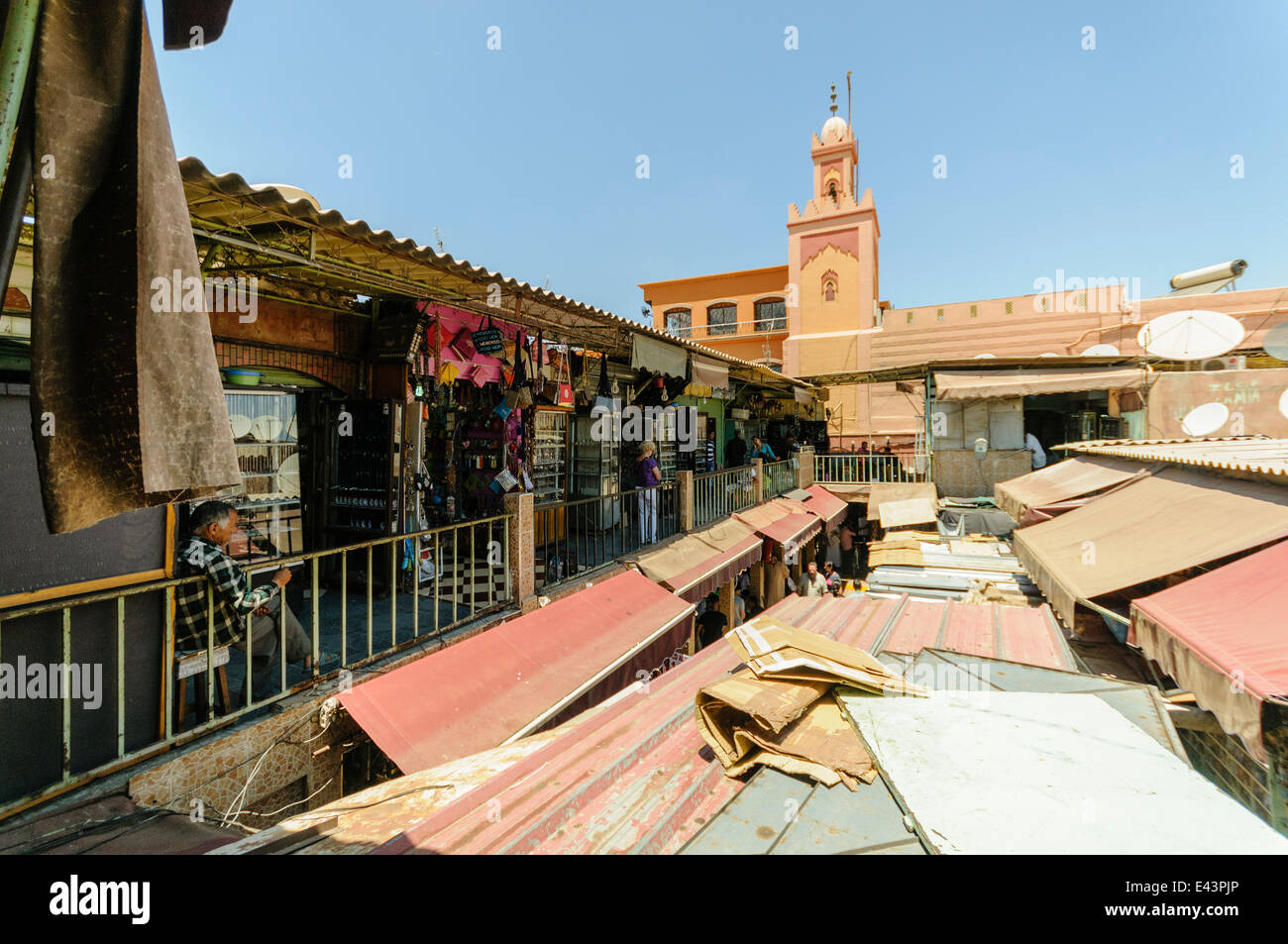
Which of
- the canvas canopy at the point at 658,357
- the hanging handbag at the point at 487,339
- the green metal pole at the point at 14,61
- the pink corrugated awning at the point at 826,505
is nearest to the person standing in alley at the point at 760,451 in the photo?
the pink corrugated awning at the point at 826,505

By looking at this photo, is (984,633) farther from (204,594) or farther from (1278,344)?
(1278,344)

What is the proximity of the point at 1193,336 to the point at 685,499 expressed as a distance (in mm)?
12420

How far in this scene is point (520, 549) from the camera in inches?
251

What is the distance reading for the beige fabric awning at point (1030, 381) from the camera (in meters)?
13.4

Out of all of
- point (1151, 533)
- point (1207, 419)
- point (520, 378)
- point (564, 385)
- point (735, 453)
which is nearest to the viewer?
point (1151, 533)

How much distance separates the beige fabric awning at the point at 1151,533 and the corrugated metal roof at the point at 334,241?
6.12 meters

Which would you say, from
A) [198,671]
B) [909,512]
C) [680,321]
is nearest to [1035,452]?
[909,512]

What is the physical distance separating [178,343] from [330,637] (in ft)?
16.3

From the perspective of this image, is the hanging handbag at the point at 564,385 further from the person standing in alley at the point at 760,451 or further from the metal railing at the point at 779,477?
the person standing in alley at the point at 760,451

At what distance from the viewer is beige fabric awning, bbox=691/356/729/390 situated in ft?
32.5

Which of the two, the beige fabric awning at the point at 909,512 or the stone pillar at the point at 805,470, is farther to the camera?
the stone pillar at the point at 805,470
